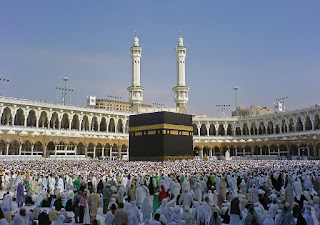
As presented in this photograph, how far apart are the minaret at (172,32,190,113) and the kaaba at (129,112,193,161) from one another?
16.1 meters

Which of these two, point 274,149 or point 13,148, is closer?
point 13,148

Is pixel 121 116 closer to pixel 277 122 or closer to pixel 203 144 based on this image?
pixel 203 144

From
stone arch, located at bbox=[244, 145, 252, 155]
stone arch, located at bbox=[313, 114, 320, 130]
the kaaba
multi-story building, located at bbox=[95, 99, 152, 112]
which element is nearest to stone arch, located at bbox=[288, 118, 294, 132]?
stone arch, located at bbox=[313, 114, 320, 130]

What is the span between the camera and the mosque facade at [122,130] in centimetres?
A: 2867

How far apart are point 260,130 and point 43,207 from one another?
37448 millimetres

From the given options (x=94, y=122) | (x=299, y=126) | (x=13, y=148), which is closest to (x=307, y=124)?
(x=299, y=126)

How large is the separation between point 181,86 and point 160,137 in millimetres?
19582

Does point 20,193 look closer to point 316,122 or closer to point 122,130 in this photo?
point 122,130

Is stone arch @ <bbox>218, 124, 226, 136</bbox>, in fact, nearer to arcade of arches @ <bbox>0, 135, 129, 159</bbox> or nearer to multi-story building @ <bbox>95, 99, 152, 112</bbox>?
arcade of arches @ <bbox>0, 135, 129, 159</bbox>

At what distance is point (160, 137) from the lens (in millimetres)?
24594

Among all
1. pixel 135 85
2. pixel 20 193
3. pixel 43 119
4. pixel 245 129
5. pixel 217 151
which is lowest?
pixel 20 193

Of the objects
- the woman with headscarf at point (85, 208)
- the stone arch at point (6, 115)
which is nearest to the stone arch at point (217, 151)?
the stone arch at point (6, 115)

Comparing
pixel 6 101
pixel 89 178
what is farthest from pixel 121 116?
pixel 89 178

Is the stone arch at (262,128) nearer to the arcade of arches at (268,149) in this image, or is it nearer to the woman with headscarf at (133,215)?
the arcade of arches at (268,149)
